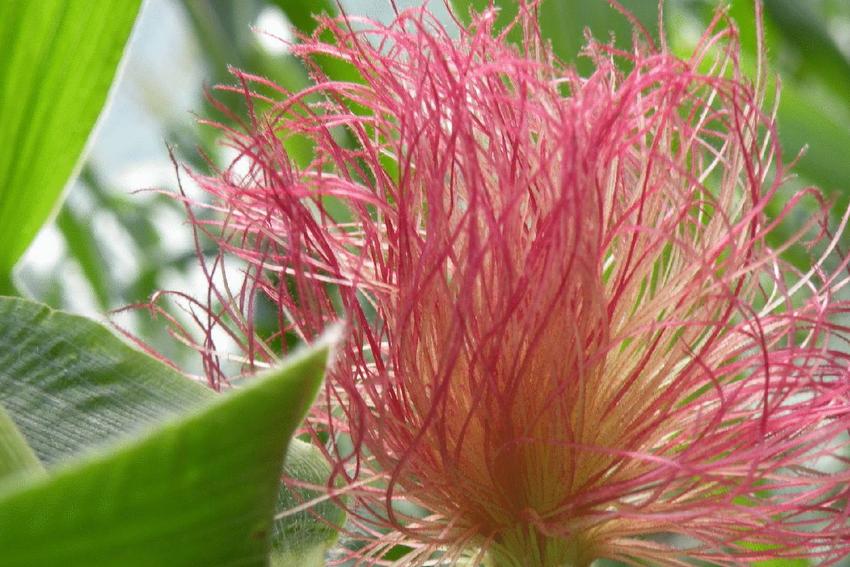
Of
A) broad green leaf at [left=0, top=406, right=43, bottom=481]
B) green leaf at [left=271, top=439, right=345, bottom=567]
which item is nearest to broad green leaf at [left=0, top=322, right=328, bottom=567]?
broad green leaf at [left=0, top=406, right=43, bottom=481]

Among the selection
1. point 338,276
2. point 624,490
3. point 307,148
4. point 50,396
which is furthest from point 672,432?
point 307,148

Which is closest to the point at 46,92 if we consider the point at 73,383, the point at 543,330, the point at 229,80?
the point at 73,383

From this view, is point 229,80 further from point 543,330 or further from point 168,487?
point 168,487

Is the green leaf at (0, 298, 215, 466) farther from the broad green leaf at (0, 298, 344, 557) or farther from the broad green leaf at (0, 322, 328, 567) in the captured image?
the broad green leaf at (0, 322, 328, 567)

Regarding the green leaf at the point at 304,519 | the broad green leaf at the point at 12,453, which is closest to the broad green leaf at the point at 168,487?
the broad green leaf at the point at 12,453

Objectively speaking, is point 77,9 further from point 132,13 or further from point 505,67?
point 505,67

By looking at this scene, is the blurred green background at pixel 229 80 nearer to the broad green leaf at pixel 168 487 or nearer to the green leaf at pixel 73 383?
the green leaf at pixel 73 383
